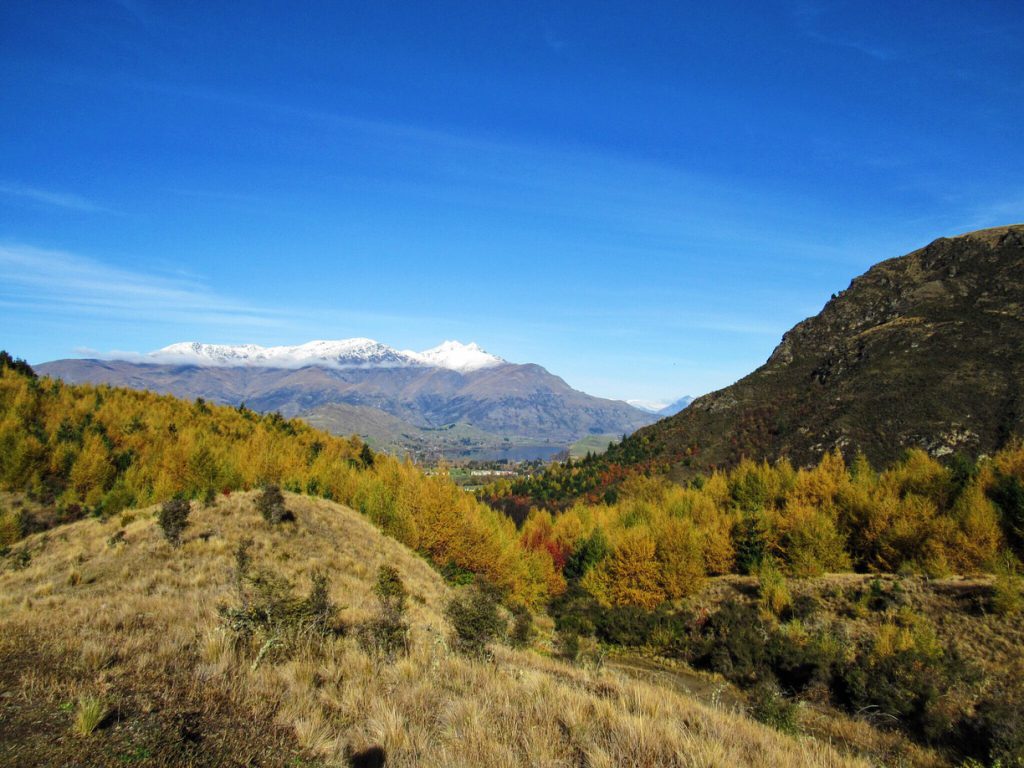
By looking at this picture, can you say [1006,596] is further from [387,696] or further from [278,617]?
[278,617]

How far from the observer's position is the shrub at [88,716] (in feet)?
18.0

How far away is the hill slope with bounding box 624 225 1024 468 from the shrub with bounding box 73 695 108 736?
90.3 meters

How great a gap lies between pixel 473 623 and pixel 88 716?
7795 mm

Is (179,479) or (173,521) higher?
(173,521)

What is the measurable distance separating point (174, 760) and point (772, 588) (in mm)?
45306

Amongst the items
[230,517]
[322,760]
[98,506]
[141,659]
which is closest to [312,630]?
[141,659]

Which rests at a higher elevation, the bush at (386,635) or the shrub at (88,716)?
the shrub at (88,716)

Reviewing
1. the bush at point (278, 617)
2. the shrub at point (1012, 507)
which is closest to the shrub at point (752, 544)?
the shrub at point (1012, 507)

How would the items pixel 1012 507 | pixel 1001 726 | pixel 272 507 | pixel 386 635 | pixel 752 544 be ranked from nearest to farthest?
pixel 386 635 → pixel 1001 726 → pixel 272 507 → pixel 1012 507 → pixel 752 544

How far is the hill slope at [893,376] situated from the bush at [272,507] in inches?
3141

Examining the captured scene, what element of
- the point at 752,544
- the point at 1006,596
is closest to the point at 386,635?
the point at 1006,596

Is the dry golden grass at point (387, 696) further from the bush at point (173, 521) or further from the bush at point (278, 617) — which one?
the bush at point (173, 521)

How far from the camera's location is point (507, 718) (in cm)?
696

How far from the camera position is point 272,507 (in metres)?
35.7
